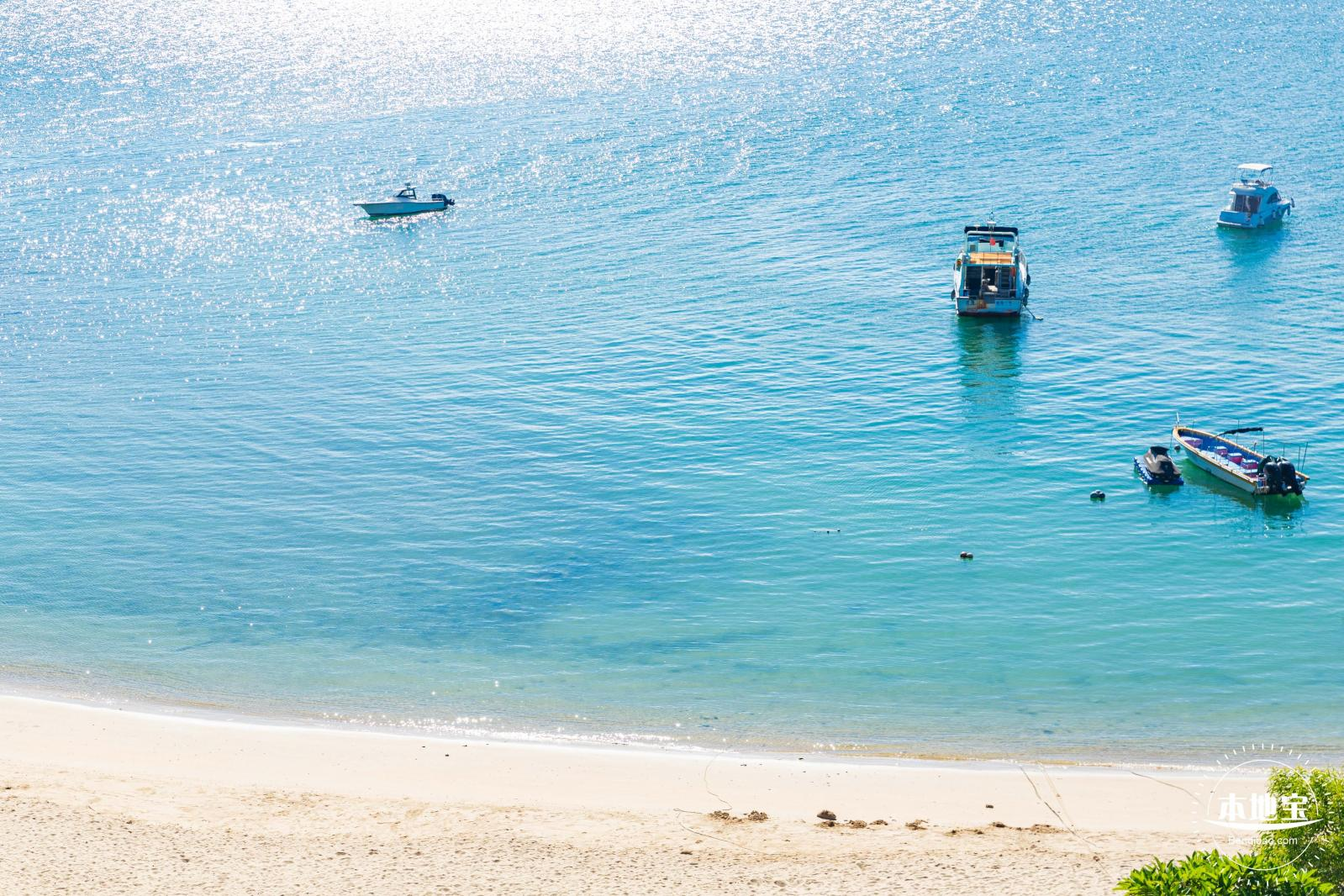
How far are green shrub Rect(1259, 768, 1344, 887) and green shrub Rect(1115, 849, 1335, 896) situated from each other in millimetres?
1192

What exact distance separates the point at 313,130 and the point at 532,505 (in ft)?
281

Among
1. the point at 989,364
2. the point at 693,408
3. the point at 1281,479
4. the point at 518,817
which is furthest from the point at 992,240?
the point at 518,817

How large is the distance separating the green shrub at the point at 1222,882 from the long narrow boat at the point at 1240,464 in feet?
103

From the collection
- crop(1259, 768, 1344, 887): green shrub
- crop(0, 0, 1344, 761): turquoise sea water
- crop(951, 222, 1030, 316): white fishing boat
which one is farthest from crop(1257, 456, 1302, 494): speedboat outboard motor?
crop(1259, 768, 1344, 887): green shrub

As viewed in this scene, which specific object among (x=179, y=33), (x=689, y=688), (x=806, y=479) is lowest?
(x=689, y=688)

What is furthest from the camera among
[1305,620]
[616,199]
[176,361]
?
[616,199]

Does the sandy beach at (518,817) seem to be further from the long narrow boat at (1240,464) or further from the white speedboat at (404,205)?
the white speedboat at (404,205)

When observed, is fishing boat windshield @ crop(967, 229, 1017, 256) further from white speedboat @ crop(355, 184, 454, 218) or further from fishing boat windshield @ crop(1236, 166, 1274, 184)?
white speedboat @ crop(355, 184, 454, 218)

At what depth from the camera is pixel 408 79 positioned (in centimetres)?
14638

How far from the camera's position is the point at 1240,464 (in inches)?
2042

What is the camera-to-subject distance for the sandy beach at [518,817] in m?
26.5

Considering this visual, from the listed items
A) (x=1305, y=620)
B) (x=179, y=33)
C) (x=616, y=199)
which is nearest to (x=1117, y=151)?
(x=616, y=199)

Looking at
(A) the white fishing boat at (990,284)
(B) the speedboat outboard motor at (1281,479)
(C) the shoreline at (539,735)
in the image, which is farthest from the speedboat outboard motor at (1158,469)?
(A) the white fishing boat at (990,284)

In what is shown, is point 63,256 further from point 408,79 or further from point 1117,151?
point 1117,151
